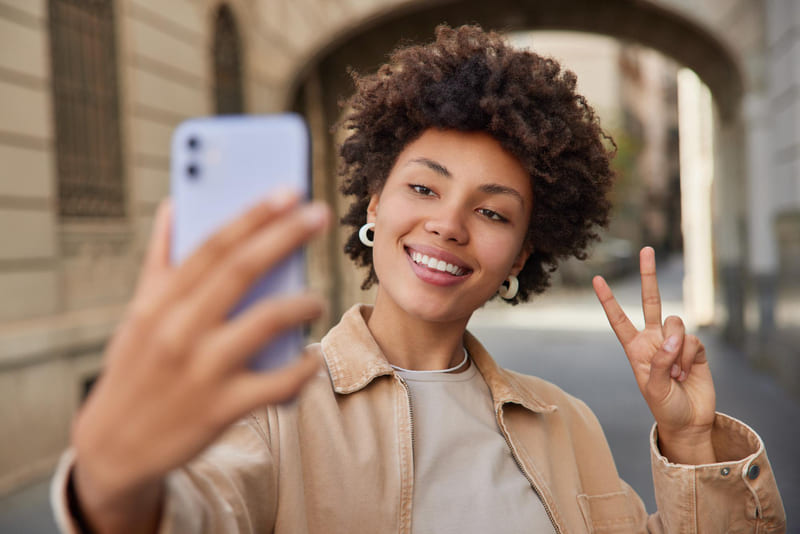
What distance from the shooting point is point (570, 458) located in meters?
1.91

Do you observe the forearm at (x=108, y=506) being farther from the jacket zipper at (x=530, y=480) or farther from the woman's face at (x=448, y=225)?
the jacket zipper at (x=530, y=480)

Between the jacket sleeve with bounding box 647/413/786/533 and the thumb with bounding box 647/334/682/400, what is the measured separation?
7.5 inches

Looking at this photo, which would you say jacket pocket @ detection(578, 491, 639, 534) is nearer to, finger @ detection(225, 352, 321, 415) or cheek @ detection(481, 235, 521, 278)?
cheek @ detection(481, 235, 521, 278)

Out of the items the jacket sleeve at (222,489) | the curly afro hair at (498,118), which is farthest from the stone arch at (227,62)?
the jacket sleeve at (222,489)

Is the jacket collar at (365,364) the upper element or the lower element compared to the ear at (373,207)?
lower

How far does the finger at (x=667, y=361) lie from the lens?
1687 millimetres

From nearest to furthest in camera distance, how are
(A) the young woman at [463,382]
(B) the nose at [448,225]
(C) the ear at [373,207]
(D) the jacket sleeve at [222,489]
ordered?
(D) the jacket sleeve at [222,489] → (A) the young woman at [463,382] → (B) the nose at [448,225] → (C) the ear at [373,207]

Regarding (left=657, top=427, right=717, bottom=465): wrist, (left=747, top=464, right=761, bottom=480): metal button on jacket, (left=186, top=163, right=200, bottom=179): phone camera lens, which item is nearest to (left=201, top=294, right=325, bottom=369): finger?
(left=186, top=163, right=200, bottom=179): phone camera lens

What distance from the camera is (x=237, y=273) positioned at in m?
0.73

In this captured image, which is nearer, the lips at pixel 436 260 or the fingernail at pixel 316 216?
the fingernail at pixel 316 216

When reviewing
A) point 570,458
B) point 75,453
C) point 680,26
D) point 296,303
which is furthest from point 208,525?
point 680,26

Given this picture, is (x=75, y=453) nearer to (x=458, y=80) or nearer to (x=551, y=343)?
(x=458, y=80)

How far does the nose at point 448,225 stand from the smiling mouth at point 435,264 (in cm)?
6

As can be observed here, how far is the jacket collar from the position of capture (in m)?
1.65
